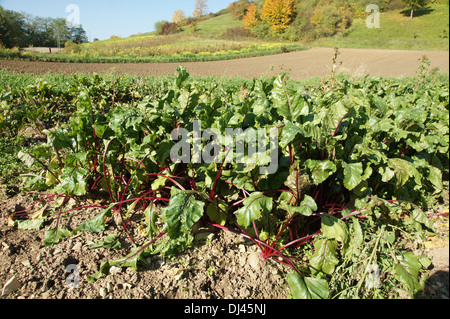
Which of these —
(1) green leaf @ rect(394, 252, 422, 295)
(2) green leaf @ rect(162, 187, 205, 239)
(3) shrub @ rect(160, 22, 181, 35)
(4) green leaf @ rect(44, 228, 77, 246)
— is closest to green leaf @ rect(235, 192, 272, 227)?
(2) green leaf @ rect(162, 187, 205, 239)

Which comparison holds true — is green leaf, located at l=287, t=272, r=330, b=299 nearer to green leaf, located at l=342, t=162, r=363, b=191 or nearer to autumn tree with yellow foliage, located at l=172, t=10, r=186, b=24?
green leaf, located at l=342, t=162, r=363, b=191

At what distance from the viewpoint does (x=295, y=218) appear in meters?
2.08

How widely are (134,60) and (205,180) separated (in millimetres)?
22451

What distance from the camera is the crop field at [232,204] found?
179cm

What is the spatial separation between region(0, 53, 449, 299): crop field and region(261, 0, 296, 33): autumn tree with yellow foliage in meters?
40.9

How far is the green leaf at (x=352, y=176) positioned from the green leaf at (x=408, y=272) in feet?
1.94

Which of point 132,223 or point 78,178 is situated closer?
point 78,178

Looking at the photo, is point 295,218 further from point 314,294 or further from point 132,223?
point 132,223

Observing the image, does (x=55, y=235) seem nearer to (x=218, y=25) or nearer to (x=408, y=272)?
(x=408, y=272)

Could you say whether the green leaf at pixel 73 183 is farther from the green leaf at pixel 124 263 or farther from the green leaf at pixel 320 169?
the green leaf at pixel 320 169

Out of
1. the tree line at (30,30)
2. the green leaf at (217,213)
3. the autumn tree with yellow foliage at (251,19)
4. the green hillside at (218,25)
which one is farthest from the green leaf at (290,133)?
the green hillside at (218,25)

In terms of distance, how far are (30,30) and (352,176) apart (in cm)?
3772
